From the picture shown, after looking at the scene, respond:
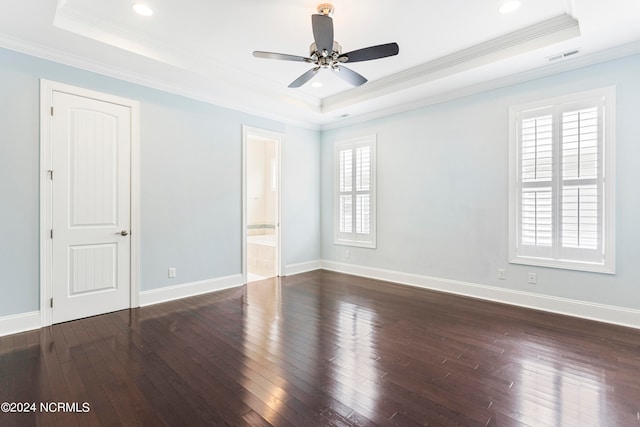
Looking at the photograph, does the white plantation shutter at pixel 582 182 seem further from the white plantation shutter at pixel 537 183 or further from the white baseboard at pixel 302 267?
the white baseboard at pixel 302 267

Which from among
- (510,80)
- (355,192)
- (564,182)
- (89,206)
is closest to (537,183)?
(564,182)

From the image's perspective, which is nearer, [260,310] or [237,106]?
[260,310]

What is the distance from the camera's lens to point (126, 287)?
392cm

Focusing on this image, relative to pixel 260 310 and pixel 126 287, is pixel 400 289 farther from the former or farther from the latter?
pixel 126 287

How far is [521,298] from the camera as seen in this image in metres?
4.02

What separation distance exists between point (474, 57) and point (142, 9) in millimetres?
3585

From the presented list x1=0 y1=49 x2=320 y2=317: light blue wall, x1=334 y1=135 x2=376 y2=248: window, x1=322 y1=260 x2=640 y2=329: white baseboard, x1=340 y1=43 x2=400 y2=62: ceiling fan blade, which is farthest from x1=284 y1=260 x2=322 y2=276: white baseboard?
x1=340 y1=43 x2=400 y2=62: ceiling fan blade

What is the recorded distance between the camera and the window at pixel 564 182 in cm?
342

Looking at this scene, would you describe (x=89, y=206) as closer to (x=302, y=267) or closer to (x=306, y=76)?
(x=306, y=76)

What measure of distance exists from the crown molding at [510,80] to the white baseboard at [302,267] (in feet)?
9.30

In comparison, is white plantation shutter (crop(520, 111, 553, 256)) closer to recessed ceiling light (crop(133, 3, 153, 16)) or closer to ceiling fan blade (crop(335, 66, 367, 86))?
ceiling fan blade (crop(335, 66, 367, 86))

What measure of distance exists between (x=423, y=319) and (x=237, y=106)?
4.09 meters

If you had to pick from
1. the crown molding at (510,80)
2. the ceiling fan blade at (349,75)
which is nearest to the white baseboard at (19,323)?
the ceiling fan blade at (349,75)

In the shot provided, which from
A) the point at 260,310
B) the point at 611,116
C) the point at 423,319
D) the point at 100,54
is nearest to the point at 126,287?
the point at 260,310
